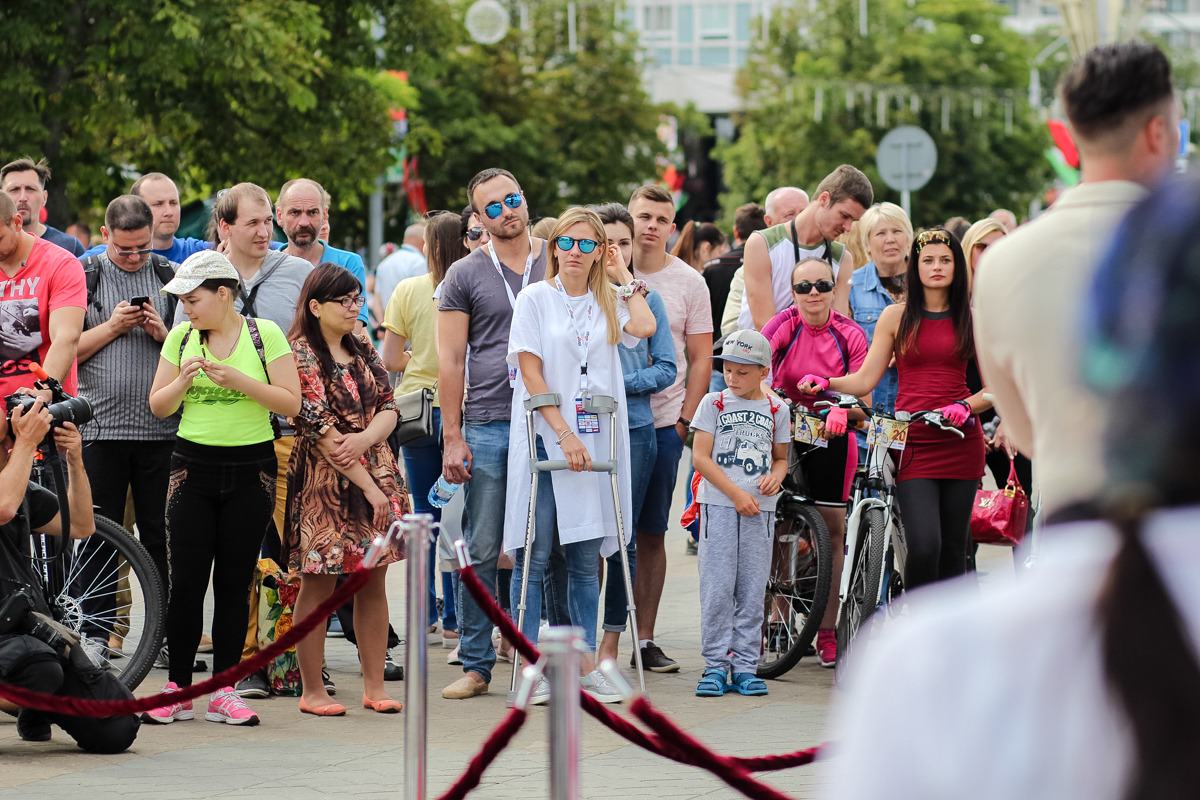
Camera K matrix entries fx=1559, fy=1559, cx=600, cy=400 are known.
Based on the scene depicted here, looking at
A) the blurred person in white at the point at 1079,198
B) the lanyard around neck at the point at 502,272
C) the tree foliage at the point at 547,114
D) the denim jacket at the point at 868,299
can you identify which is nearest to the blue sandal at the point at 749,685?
the denim jacket at the point at 868,299

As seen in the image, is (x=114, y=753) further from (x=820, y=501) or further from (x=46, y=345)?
(x=820, y=501)

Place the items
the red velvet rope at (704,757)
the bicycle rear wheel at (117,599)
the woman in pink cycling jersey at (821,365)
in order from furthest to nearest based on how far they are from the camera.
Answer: the woman in pink cycling jersey at (821,365), the bicycle rear wheel at (117,599), the red velvet rope at (704,757)

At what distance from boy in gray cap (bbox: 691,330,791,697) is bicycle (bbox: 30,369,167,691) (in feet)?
7.92

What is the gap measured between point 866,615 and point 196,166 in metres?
19.6

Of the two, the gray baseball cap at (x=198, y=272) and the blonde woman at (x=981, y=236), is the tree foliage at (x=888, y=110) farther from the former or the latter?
the gray baseball cap at (x=198, y=272)

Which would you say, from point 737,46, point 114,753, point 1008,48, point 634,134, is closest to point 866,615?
point 114,753

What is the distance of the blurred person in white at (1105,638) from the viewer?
109 centimetres

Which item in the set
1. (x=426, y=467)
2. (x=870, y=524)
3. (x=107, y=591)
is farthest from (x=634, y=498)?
(x=107, y=591)

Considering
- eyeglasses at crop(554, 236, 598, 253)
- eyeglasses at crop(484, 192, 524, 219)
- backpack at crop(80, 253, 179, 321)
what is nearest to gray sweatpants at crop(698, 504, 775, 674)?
eyeglasses at crop(554, 236, 598, 253)

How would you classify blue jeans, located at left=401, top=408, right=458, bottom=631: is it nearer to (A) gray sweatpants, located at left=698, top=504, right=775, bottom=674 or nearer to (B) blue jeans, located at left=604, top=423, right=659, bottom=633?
(B) blue jeans, located at left=604, top=423, right=659, bottom=633

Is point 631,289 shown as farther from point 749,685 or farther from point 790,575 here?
point 749,685

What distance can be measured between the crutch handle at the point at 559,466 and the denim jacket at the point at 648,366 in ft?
1.71

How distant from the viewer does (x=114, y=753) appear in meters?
5.95

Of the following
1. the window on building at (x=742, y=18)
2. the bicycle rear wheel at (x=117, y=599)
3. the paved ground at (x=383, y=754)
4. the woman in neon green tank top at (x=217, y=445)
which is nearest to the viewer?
the paved ground at (x=383, y=754)
